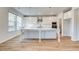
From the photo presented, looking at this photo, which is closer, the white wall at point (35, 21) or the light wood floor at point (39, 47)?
the light wood floor at point (39, 47)

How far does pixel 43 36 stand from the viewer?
984 cm

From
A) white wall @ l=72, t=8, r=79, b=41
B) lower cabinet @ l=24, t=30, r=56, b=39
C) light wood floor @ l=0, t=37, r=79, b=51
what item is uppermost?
white wall @ l=72, t=8, r=79, b=41

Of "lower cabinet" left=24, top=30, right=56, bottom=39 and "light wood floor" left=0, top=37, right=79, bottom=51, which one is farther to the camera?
"lower cabinet" left=24, top=30, right=56, bottom=39

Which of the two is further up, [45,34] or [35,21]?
[35,21]

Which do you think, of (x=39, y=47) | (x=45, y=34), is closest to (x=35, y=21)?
(x=45, y=34)

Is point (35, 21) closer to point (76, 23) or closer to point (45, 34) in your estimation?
point (45, 34)

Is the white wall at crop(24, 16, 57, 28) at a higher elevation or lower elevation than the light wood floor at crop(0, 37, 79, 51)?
higher

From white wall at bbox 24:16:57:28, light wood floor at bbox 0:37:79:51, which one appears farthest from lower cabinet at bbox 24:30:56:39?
white wall at bbox 24:16:57:28

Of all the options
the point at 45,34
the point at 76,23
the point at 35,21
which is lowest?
the point at 45,34

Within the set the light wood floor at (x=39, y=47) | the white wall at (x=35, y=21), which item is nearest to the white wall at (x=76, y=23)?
the light wood floor at (x=39, y=47)

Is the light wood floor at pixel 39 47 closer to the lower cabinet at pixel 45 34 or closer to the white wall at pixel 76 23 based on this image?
the white wall at pixel 76 23

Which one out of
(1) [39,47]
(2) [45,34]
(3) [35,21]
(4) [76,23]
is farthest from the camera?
(3) [35,21]

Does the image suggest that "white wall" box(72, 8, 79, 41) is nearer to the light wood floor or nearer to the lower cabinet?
the light wood floor
